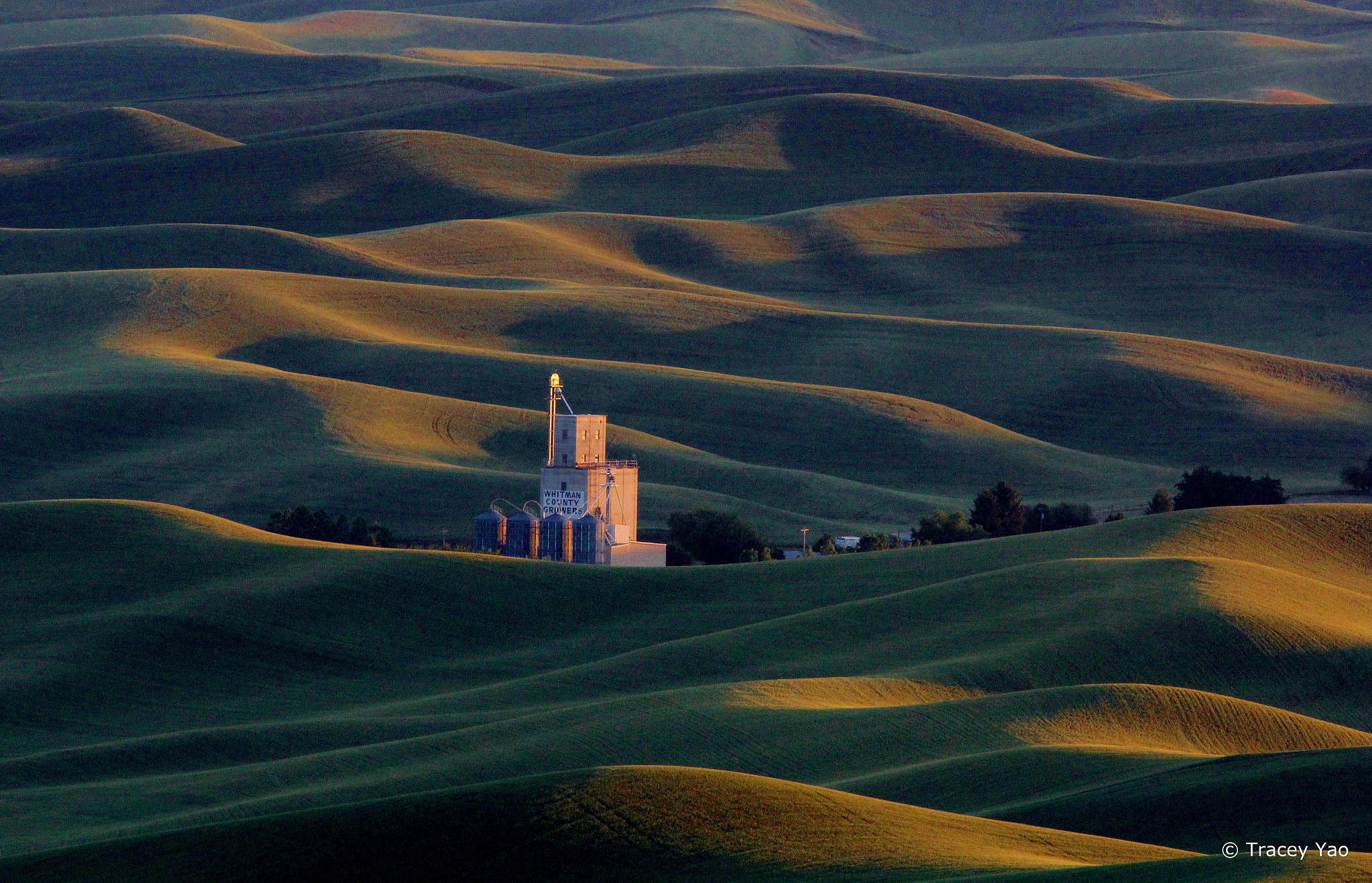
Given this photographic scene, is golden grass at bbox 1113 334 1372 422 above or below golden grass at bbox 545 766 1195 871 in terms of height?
below

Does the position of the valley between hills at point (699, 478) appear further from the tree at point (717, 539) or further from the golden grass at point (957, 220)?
the tree at point (717, 539)

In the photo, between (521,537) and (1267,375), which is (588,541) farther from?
(1267,375)

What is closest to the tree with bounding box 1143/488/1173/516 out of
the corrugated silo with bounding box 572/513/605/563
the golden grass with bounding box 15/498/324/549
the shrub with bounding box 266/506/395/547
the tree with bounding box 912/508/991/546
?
the tree with bounding box 912/508/991/546

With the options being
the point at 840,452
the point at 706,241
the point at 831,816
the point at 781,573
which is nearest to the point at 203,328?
the point at 840,452

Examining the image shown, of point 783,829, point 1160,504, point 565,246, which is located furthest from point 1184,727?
point 565,246

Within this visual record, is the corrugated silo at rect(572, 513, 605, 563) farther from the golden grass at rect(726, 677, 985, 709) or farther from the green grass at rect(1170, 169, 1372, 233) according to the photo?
the green grass at rect(1170, 169, 1372, 233)

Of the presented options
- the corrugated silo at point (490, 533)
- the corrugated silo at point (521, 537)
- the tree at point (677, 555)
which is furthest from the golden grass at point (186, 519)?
the tree at point (677, 555)
